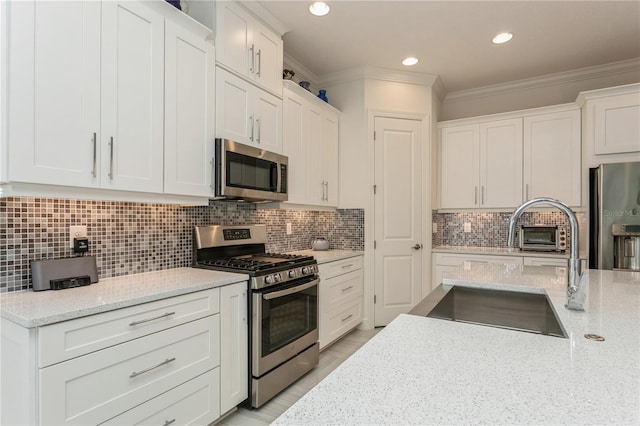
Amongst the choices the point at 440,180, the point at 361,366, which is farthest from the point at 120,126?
the point at 440,180

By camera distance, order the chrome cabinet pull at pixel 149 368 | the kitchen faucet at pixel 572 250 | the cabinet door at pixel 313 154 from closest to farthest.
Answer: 1. the kitchen faucet at pixel 572 250
2. the chrome cabinet pull at pixel 149 368
3. the cabinet door at pixel 313 154

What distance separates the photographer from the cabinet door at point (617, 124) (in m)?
2.97

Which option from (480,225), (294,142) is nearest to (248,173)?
(294,142)

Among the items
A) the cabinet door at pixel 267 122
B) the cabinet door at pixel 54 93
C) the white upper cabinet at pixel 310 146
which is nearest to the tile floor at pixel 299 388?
the white upper cabinet at pixel 310 146

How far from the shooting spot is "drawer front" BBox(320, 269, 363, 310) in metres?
2.92

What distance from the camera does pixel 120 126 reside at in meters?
1.67

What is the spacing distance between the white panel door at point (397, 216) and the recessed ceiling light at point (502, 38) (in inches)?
40.8

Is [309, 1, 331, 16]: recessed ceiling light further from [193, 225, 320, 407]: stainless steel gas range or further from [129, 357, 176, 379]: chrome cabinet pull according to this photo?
[129, 357, 176, 379]: chrome cabinet pull

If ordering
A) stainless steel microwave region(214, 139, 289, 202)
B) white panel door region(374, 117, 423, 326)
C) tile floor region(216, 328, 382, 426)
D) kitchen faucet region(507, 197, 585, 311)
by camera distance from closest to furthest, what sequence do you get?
kitchen faucet region(507, 197, 585, 311), tile floor region(216, 328, 382, 426), stainless steel microwave region(214, 139, 289, 202), white panel door region(374, 117, 423, 326)

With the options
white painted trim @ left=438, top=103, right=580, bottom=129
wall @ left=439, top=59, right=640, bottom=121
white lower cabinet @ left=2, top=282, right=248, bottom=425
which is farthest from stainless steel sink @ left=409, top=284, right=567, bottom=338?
wall @ left=439, top=59, right=640, bottom=121

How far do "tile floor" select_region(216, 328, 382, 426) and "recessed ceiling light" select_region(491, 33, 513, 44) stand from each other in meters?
2.99

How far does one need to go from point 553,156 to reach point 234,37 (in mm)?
3285

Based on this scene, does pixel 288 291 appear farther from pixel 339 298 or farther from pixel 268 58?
pixel 268 58

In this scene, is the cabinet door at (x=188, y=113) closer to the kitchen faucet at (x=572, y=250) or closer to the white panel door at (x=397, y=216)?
the kitchen faucet at (x=572, y=250)
